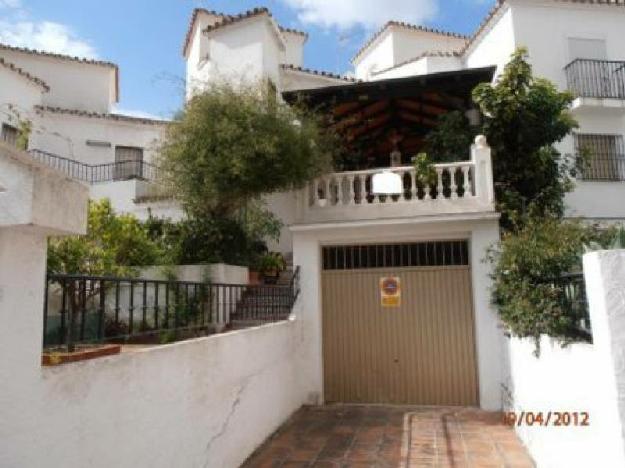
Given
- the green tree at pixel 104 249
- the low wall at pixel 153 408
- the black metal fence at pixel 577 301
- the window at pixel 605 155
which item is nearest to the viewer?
the low wall at pixel 153 408

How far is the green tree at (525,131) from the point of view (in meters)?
9.52

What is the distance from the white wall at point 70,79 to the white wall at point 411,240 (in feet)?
56.7

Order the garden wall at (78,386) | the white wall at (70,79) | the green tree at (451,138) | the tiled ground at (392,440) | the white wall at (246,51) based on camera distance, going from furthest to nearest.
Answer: the white wall at (70,79)
the white wall at (246,51)
the green tree at (451,138)
the tiled ground at (392,440)
the garden wall at (78,386)

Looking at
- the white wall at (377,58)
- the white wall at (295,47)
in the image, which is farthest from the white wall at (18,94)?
the white wall at (377,58)

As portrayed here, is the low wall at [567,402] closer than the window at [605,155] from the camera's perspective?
Yes

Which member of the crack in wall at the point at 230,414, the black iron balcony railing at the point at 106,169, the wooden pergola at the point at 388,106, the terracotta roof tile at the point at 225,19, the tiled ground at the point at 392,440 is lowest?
the tiled ground at the point at 392,440

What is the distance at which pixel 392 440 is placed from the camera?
22.1 ft

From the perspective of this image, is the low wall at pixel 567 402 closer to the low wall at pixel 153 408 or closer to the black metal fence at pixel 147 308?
the low wall at pixel 153 408

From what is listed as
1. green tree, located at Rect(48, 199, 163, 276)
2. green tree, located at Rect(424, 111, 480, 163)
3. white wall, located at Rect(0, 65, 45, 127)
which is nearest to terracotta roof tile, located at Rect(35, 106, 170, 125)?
white wall, located at Rect(0, 65, 45, 127)

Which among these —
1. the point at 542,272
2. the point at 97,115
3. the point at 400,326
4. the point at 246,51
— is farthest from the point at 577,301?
the point at 97,115

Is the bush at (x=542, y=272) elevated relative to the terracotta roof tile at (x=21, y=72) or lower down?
lower down

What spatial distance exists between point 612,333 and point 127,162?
1938 centimetres

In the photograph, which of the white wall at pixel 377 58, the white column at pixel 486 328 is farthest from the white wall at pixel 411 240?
the white wall at pixel 377 58
